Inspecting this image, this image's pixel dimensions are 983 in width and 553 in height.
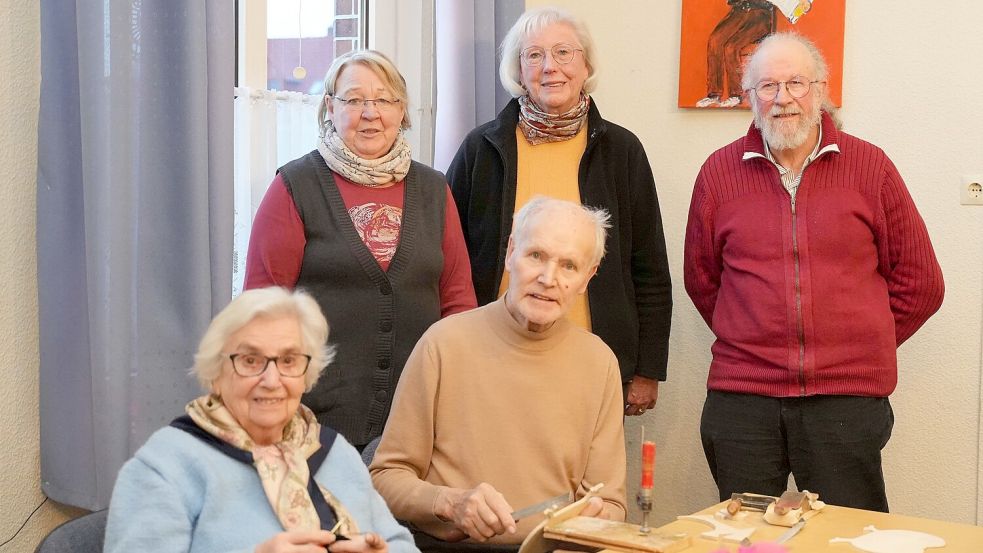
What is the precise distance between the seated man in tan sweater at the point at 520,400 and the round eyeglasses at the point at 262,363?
448 mm

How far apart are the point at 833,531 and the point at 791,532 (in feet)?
0.27

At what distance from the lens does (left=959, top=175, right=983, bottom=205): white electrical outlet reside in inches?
127

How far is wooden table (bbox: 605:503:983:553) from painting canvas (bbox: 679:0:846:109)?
5.98 ft

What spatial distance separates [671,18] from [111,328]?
Answer: 2.26 m

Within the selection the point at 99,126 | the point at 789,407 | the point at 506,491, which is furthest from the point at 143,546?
the point at 789,407

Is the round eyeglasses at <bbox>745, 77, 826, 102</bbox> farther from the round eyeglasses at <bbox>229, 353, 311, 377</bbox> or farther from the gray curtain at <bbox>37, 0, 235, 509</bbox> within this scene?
the round eyeglasses at <bbox>229, 353, 311, 377</bbox>

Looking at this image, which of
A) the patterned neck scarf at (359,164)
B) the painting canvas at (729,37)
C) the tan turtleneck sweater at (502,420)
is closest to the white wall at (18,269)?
the patterned neck scarf at (359,164)

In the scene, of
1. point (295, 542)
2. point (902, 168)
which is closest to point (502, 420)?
point (295, 542)

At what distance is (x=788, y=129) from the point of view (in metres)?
2.61

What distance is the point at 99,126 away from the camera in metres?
2.18

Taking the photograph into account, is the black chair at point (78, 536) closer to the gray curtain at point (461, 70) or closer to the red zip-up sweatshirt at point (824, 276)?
the red zip-up sweatshirt at point (824, 276)

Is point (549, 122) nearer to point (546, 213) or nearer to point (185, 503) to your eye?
point (546, 213)

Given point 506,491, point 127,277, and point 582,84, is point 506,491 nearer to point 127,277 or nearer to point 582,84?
point 127,277

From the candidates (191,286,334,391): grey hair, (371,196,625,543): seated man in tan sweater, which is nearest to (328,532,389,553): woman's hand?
(191,286,334,391): grey hair
